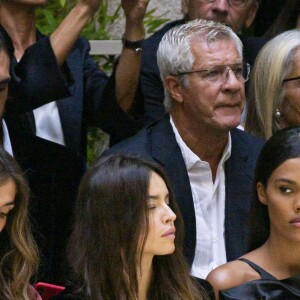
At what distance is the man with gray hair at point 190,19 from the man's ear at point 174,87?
0.15 metres

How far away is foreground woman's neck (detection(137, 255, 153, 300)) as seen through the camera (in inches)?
170

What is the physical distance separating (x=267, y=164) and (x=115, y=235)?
2.35 feet

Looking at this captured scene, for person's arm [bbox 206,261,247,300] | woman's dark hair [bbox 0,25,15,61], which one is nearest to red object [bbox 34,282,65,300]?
person's arm [bbox 206,261,247,300]

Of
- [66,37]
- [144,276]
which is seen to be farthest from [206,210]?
[66,37]

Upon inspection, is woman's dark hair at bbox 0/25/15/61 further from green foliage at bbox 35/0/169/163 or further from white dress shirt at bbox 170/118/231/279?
green foliage at bbox 35/0/169/163

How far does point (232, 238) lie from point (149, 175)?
85 centimetres

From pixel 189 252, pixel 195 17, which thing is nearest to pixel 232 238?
pixel 189 252

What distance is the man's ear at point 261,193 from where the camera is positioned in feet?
15.0

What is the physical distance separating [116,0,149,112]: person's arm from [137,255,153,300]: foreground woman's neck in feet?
3.76

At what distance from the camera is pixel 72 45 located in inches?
202

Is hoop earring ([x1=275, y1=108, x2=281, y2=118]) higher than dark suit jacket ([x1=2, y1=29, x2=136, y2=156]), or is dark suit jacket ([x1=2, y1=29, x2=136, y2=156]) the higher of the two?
dark suit jacket ([x1=2, y1=29, x2=136, y2=156])

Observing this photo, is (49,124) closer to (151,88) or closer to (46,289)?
(151,88)

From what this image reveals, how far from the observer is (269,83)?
18.1 ft

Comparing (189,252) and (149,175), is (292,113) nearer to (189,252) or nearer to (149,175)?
(189,252)
